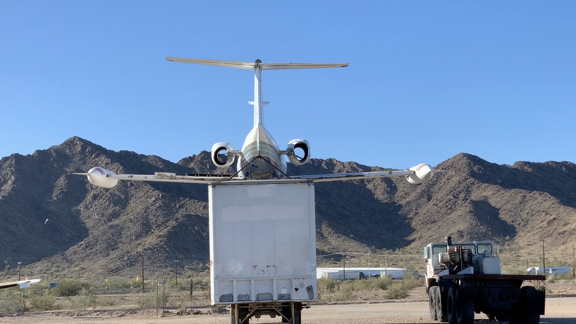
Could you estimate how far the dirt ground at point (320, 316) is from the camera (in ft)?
76.5

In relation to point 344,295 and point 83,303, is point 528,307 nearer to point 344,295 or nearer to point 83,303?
point 344,295

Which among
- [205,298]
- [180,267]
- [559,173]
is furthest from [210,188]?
[559,173]

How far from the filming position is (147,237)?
282 ft

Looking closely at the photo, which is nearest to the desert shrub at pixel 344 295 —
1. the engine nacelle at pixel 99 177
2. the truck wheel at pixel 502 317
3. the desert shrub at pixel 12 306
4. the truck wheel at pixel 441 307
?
the desert shrub at pixel 12 306

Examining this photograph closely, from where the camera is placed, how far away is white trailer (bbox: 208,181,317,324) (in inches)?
648

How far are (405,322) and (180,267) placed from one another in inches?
2305

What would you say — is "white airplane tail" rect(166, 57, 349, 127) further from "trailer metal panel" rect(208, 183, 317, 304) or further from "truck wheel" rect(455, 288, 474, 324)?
"truck wheel" rect(455, 288, 474, 324)

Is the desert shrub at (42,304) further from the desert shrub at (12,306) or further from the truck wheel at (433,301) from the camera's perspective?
the truck wheel at (433,301)

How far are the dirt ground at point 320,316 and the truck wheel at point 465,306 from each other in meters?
2.60

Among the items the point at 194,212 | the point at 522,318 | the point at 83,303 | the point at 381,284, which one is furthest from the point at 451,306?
the point at 194,212

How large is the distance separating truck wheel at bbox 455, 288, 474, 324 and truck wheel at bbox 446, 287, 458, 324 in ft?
1.79

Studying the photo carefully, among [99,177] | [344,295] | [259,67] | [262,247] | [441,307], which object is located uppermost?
[259,67]

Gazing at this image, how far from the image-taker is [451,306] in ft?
65.7

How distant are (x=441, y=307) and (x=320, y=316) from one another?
5.95 meters
